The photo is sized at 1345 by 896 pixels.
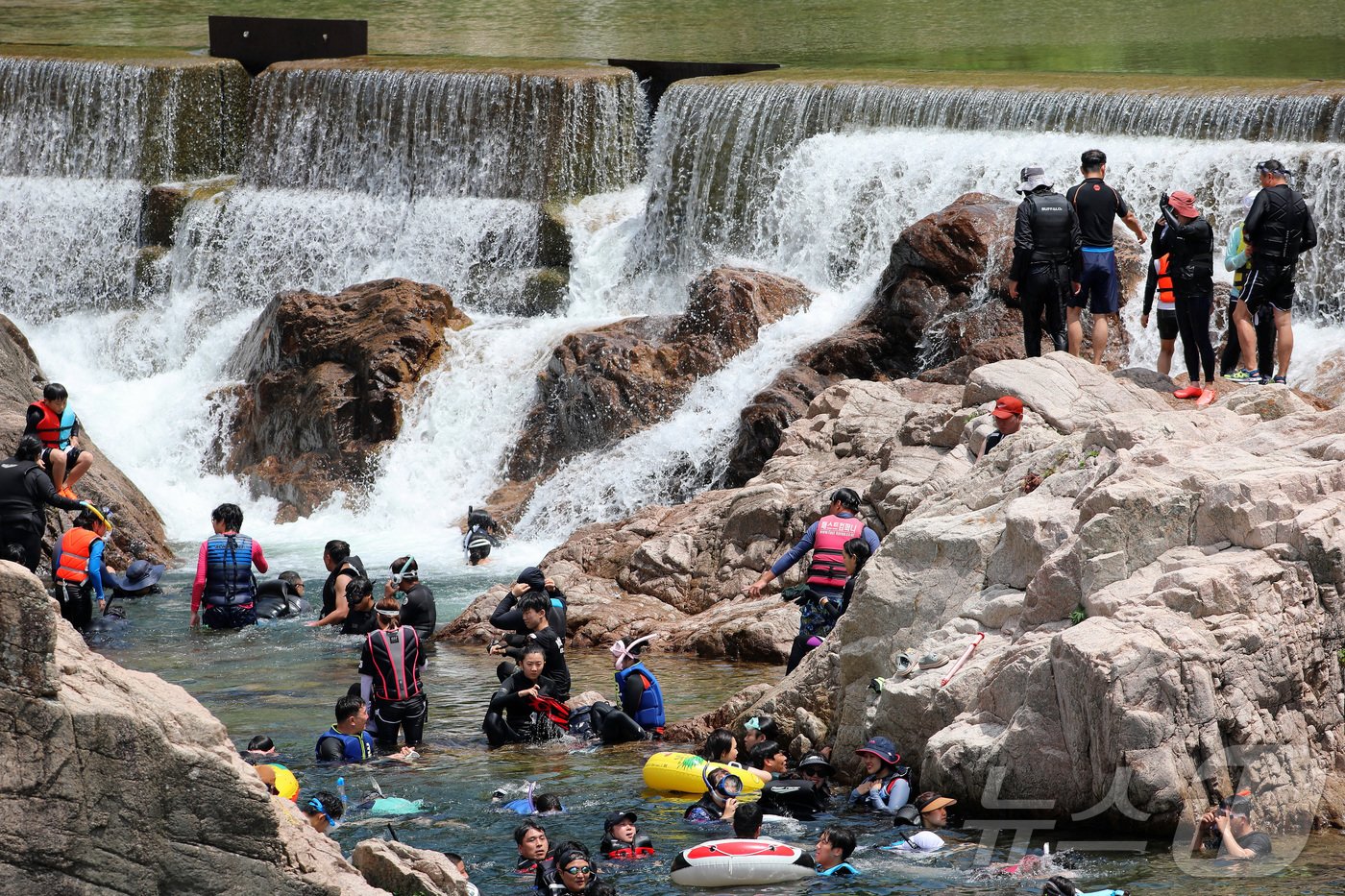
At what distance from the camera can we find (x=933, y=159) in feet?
78.6

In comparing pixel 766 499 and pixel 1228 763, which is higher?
pixel 766 499

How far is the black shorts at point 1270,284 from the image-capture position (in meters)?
14.5

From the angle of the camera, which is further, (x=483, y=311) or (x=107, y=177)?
(x=107, y=177)

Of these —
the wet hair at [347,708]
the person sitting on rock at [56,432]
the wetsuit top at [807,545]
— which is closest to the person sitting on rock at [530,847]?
the wet hair at [347,708]

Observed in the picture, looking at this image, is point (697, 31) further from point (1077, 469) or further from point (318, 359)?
point (1077, 469)

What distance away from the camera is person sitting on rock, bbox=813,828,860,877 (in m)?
9.39

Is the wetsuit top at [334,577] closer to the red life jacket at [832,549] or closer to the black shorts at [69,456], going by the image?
the black shorts at [69,456]

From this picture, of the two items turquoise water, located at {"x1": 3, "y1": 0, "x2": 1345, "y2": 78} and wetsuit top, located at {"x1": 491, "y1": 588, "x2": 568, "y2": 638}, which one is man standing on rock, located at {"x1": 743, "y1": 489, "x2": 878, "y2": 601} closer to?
wetsuit top, located at {"x1": 491, "y1": 588, "x2": 568, "y2": 638}

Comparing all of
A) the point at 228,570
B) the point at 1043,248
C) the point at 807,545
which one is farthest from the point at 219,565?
the point at 1043,248

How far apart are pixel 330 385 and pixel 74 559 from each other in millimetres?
8289

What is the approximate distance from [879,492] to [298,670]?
5.20m

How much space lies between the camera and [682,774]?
11125 millimetres

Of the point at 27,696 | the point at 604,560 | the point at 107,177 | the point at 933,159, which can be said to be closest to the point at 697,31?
the point at 107,177

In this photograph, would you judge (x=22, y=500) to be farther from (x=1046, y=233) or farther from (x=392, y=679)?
(x=1046, y=233)
